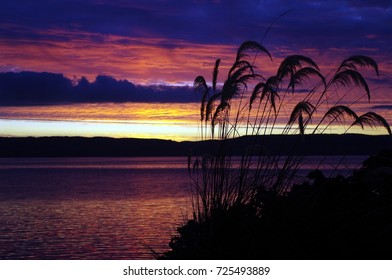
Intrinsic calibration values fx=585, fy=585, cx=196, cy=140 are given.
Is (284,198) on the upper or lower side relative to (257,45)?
lower

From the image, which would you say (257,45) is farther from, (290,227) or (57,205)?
(57,205)

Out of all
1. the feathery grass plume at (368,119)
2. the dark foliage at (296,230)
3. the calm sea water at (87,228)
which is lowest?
the calm sea water at (87,228)

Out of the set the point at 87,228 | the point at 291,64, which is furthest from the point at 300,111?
the point at 87,228

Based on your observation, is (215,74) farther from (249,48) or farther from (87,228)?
(87,228)

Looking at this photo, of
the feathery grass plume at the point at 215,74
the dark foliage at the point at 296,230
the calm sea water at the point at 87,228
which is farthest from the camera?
the calm sea water at the point at 87,228

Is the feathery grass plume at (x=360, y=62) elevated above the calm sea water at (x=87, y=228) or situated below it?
above

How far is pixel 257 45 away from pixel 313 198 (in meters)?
1.69

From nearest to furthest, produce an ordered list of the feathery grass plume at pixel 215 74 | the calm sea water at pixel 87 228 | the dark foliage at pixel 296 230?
the dark foliage at pixel 296 230 → the feathery grass plume at pixel 215 74 → the calm sea water at pixel 87 228

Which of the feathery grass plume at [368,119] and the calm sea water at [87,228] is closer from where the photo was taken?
the feathery grass plume at [368,119]

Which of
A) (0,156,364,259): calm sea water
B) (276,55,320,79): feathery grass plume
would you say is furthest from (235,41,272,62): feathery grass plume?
(0,156,364,259): calm sea water

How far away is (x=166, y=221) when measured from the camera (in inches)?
947

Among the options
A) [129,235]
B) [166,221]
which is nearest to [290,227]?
[129,235]

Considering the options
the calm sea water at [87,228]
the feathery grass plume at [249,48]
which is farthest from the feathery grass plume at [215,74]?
the calm sea water at [87,228]

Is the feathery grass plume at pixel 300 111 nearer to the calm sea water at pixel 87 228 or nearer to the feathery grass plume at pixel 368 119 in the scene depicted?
the feathery grass plume at pixel 368 119
